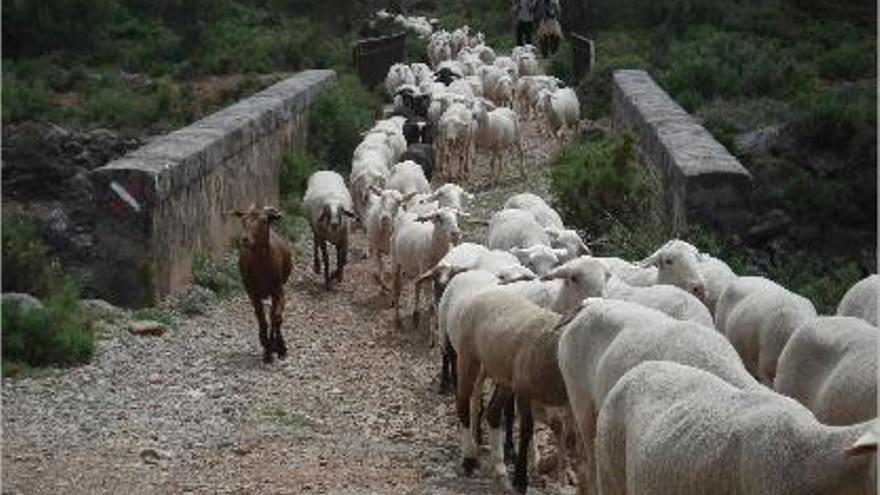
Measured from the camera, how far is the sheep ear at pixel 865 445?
4.68 metres

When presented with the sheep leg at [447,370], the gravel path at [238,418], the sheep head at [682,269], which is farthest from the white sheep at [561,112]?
the sheep head at [682,269]

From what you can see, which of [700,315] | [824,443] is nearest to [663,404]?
[824,443]

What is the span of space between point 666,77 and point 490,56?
969 cm

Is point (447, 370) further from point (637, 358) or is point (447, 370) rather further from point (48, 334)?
point (637, 358)

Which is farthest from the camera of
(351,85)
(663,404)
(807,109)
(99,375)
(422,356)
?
(351,85)

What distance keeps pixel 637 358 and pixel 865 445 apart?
228cm

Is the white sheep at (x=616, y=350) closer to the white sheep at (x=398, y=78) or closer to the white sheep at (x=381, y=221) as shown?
the white sheep at (x=381, y=221)

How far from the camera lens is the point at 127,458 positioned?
30.4ft

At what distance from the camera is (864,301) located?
27.8 ft

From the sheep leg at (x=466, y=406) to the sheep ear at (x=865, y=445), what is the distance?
4961 mm

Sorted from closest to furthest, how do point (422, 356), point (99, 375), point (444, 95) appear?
point (99, 375) < point (422, 356) < point (444, 95)

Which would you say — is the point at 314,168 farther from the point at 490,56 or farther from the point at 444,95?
the point at 490,56

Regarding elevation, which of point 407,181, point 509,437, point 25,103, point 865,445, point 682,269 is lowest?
point 25,103

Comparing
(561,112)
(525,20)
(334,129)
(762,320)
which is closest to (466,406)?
(762,320)
